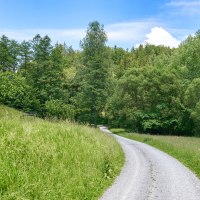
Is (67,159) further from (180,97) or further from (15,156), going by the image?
(180,97)

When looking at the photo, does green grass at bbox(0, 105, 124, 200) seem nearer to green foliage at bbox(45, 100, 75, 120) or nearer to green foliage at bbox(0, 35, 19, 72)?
green foliage at bbox(45, 100, 75, 120)

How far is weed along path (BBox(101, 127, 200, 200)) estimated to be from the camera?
14.7 m

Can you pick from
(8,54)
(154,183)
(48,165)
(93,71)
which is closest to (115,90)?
(93,71)

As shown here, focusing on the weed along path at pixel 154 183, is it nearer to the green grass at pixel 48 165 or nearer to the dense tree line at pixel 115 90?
the green grass at pixel 48 165

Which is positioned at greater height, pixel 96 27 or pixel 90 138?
pixel 96 27

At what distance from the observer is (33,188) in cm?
1160

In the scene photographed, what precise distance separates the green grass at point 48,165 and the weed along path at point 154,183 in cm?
73

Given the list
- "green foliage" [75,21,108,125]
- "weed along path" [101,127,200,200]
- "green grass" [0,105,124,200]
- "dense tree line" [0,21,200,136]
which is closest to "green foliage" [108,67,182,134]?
"dense tree line" [0,21,200,136]

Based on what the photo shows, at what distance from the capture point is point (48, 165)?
14461 mm

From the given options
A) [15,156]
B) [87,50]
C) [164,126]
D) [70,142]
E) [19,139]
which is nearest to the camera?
[15,156]

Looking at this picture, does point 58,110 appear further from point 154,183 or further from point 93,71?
point 154,183

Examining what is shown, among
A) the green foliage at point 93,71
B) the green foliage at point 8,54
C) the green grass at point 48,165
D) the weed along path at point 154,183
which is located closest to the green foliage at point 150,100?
the green foliage at point 93,71

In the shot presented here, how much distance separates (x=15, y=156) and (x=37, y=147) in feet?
4.81

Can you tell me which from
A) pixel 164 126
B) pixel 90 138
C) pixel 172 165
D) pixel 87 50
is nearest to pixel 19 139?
pixel 90 138
